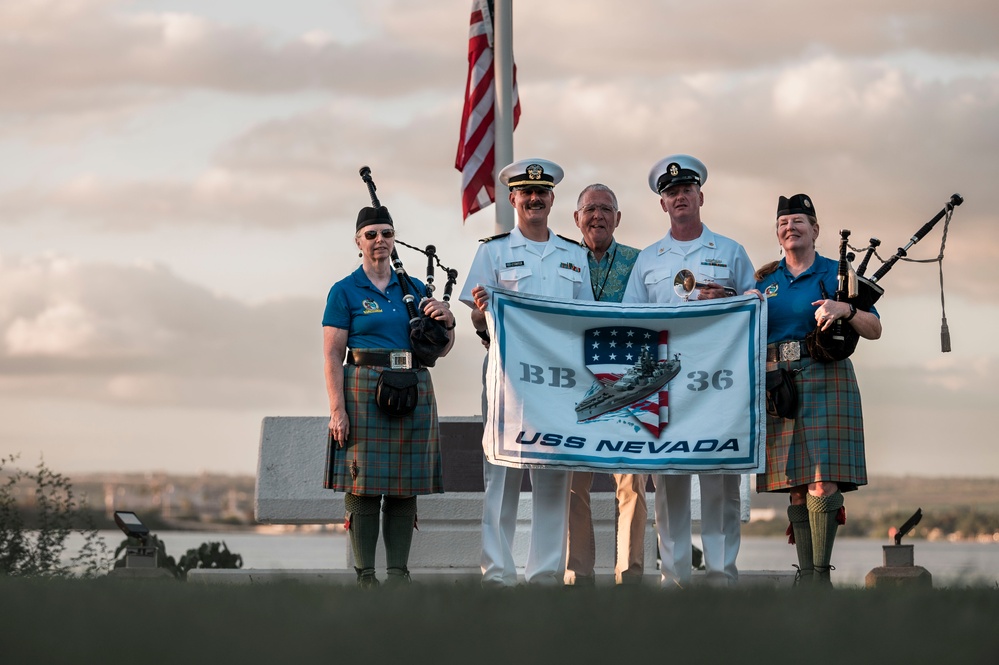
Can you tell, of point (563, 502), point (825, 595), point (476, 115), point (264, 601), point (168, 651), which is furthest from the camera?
point (476, 115)

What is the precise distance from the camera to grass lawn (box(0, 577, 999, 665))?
374cm

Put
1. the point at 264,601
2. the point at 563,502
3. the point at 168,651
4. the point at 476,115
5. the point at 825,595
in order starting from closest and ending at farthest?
the point at 168,651
the point at 264,601
the point at 825,595
the point at 563,502
the point at 476,115

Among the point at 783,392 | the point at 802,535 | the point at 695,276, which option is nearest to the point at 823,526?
the point at 802,535

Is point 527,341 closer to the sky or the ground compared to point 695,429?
closer to the sky

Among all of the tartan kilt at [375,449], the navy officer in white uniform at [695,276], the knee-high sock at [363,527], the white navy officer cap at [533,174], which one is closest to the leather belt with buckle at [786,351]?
the navy officer in white uniform at [695,276]

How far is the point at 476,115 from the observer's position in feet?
39.8

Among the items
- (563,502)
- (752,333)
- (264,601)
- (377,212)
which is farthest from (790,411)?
(264,601)

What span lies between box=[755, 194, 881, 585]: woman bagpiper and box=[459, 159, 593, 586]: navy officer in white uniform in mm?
1166

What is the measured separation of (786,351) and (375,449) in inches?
96.0

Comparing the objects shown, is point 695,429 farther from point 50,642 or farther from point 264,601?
point 50,642

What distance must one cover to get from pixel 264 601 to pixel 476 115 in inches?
308

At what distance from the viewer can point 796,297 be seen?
7.49 metres

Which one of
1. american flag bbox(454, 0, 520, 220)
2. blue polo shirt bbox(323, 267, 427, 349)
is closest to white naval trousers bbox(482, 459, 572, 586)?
blue polo shirt bbox(323, 267, 427, 349)

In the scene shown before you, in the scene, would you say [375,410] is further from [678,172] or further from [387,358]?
→ [678,172]
